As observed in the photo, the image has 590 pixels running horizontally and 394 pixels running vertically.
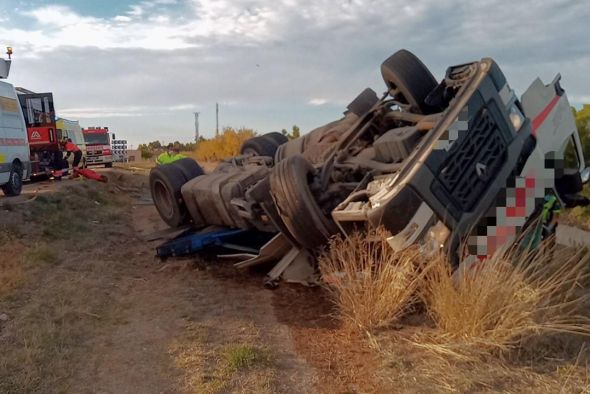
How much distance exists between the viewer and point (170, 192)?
27.2ft

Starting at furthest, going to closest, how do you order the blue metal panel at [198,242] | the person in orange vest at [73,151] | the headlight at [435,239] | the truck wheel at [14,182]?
1. the person in orange vest at [73,151]
2. the truck wheel at [14,182]
3. the blue metal panel at [198,242]
4. the headlight at [435,239]

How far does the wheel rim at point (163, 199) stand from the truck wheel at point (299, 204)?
3.39 metres

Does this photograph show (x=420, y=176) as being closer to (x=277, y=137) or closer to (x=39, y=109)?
(x=277, y=137)

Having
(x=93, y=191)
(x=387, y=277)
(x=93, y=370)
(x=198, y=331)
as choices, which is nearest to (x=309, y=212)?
(x=387, y=277)

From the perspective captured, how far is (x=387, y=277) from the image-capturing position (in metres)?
4.56

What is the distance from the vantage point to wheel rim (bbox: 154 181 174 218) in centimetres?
845

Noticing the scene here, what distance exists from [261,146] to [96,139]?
25.8 metres

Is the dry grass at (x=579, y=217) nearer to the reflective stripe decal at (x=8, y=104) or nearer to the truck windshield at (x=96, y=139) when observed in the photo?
the reflective stripe decal at (x=8, y=104)

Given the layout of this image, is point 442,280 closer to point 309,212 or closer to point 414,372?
point 414,372

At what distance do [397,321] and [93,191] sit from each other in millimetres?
12255

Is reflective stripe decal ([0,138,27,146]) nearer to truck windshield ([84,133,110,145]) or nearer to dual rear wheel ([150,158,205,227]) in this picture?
dual rear wheel ([150,158,205,227])

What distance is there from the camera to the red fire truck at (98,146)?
3184 cm

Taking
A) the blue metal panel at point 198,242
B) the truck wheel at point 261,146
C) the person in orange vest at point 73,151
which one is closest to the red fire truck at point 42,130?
the person in orange vest at point 73,151

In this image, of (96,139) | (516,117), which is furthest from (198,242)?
(96,139)
